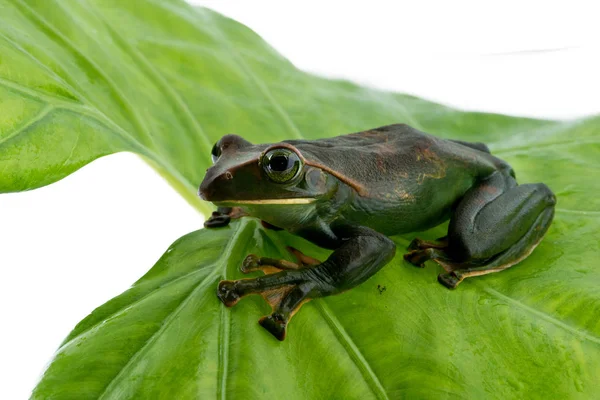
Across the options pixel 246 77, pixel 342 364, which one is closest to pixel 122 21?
pixel 246 77

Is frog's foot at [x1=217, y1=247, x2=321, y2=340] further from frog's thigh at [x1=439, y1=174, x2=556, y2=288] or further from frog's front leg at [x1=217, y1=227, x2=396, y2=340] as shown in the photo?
frog's thigh at [x1=439, y1=174, x2=556, y2=288]

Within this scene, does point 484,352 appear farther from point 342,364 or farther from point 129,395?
point 129,395

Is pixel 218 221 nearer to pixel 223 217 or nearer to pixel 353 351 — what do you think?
pixel 223 217

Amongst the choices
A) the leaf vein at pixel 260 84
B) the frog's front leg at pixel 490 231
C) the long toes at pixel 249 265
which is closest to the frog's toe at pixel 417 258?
the frog's front leg at pixel 490 231

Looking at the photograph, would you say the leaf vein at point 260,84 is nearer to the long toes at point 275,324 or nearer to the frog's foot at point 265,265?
the frog's foot at point 265,265

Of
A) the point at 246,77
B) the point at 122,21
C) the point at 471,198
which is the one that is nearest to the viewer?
the point at 471,198

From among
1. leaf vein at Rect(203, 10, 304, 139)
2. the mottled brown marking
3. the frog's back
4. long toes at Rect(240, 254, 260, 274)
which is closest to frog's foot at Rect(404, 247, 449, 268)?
the frog's back
